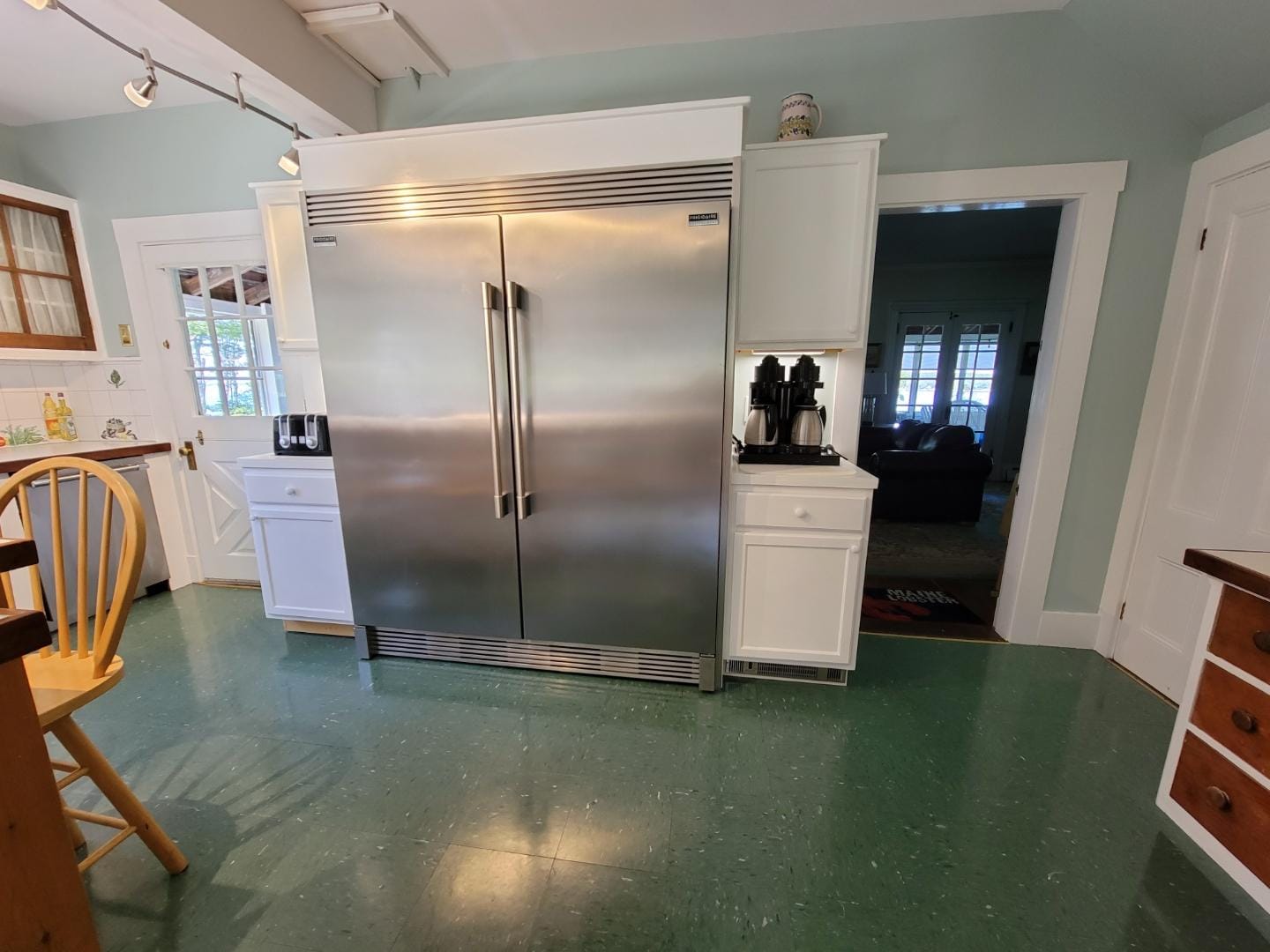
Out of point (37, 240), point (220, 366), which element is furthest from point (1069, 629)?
point (37, 240)

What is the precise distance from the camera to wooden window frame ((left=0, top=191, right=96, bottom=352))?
8.20ft

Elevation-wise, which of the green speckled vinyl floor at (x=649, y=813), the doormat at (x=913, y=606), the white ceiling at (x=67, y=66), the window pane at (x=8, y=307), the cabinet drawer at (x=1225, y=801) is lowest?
the green speckled vinyl floor at (x=649, y=813)

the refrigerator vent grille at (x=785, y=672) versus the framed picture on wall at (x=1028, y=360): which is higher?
the framed picture on wall at (x=1028, y=360)

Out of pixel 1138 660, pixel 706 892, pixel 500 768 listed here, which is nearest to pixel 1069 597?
pixel 1138 660

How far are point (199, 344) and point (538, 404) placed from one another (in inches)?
97.4

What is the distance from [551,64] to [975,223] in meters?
3.99

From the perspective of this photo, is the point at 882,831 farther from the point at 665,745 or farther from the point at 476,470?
the point at 476,470

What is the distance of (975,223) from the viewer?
168 inches

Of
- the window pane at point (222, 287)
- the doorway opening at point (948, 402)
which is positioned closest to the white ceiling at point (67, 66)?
the window pane at point (222, 287)

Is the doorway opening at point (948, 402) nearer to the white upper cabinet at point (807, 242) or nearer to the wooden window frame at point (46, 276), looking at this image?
the white upper cabinet at point (807, 242)

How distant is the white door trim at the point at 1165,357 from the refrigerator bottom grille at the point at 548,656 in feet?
6.51

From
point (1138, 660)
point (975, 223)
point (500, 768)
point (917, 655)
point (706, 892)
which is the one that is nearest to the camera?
point (706, 892)

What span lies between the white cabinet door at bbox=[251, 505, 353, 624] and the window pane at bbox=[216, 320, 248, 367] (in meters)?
1.12

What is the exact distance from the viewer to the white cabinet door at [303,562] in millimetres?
2248
